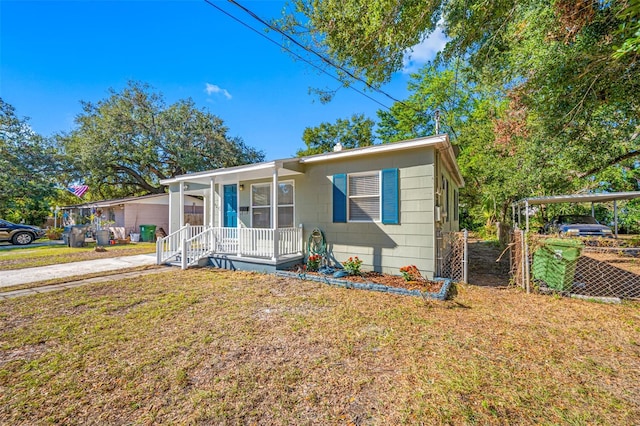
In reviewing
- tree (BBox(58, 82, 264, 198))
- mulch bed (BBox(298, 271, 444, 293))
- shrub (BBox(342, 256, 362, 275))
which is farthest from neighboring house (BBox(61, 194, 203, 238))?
mulch bed (BBox(298, 271, 444, 293))

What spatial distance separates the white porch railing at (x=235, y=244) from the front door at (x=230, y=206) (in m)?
0.83

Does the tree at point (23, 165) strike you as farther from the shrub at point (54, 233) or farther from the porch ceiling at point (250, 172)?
the porch ceiling at point (250, 172)

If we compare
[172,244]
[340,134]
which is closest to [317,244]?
[172,244]

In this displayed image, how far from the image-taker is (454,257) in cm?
586

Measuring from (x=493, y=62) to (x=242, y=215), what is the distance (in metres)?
7.54

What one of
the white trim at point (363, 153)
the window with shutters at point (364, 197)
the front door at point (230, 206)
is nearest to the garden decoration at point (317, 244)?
the window with shutters at point (364, 197)

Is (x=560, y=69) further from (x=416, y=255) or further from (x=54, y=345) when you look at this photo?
(x=54, y=345)

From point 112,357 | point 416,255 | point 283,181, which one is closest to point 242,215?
point 283,181

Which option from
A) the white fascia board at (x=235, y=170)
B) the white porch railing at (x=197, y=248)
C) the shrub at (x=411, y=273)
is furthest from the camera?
the white porch railing at (x=197, y=248)

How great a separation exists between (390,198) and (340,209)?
4.21 ft

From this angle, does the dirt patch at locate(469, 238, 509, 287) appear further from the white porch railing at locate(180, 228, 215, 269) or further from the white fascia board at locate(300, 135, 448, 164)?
the white porch railing at locate(180, 228, 215, 269)

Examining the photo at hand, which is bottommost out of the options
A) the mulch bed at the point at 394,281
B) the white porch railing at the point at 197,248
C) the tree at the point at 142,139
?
the mulch bed at the point at 394,281

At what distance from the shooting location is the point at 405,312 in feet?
13.4

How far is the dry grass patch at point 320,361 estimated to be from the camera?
6.70ft
